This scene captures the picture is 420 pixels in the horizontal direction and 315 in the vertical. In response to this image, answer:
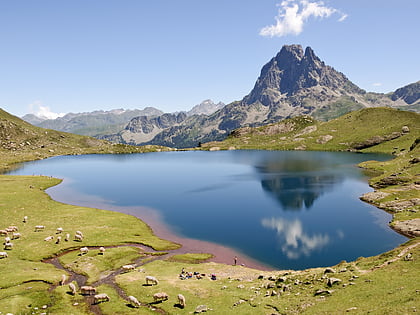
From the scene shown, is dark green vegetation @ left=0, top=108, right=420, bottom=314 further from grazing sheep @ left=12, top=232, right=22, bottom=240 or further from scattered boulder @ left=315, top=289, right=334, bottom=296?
grazing sheep @ left=12, top=232, right=22, bottom=240

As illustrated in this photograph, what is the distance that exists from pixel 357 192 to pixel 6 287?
114 m

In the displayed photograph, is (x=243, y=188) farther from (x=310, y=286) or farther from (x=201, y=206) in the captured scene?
(x=310, y=286)

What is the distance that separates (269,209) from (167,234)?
1407 inches

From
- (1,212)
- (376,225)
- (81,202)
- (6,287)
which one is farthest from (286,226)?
(1,212)

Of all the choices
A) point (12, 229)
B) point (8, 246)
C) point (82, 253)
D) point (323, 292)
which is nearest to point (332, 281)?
point (323, 292)

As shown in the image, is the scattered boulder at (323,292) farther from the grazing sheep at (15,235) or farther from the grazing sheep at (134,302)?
the grazing sheep at (15,235)

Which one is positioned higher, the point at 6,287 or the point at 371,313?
the point at 371,313

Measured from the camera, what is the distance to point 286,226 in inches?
2857

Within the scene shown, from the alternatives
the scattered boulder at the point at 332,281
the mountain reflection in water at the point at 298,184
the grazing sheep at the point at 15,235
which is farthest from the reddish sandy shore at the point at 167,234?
the mountain reflection in water at the point at 298,184

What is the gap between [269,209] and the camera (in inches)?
3460

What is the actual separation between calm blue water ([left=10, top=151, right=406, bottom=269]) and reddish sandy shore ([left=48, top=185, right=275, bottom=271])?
6.44 ft

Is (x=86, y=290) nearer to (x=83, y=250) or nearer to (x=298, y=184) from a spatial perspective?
(x=83, y=250)

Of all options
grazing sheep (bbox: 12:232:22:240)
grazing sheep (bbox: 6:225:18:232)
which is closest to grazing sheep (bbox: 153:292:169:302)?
grazing sheep (bbox: 12:232:22:240)

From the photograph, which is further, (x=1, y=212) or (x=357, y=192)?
(x=357, y=192)
